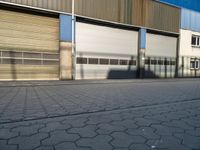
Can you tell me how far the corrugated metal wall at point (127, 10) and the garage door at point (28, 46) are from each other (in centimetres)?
102

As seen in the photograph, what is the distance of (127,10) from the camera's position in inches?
562

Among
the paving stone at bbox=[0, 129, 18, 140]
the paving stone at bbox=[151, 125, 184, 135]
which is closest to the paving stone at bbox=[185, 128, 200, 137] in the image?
the paving stone at bbox=[151, 125, 184, 135]

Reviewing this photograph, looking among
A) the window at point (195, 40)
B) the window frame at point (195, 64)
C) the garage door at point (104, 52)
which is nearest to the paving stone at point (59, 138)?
the garage door at point (104, 52)

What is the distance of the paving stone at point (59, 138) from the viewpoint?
249 cm

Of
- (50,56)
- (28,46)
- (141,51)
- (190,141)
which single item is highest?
(141,51)

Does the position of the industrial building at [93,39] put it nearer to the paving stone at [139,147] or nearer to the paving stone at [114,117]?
the paving stone at [114,117]

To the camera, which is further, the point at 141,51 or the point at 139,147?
the point at 141,51

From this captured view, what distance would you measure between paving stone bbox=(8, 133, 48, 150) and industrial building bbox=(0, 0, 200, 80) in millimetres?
8958

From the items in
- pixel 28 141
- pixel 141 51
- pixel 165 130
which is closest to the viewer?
pixel 28 141

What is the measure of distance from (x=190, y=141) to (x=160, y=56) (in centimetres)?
1525

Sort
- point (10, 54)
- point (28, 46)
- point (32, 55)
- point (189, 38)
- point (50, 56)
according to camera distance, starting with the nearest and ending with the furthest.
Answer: point (10, 54)
point (28, 46)
point (32, 55)
point (50, 56)
point (189, 38)

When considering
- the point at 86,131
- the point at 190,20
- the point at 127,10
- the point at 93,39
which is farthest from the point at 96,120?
the point at 190,20

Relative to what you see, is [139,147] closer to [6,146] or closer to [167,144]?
[167,144]

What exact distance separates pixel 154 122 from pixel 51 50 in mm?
9474
